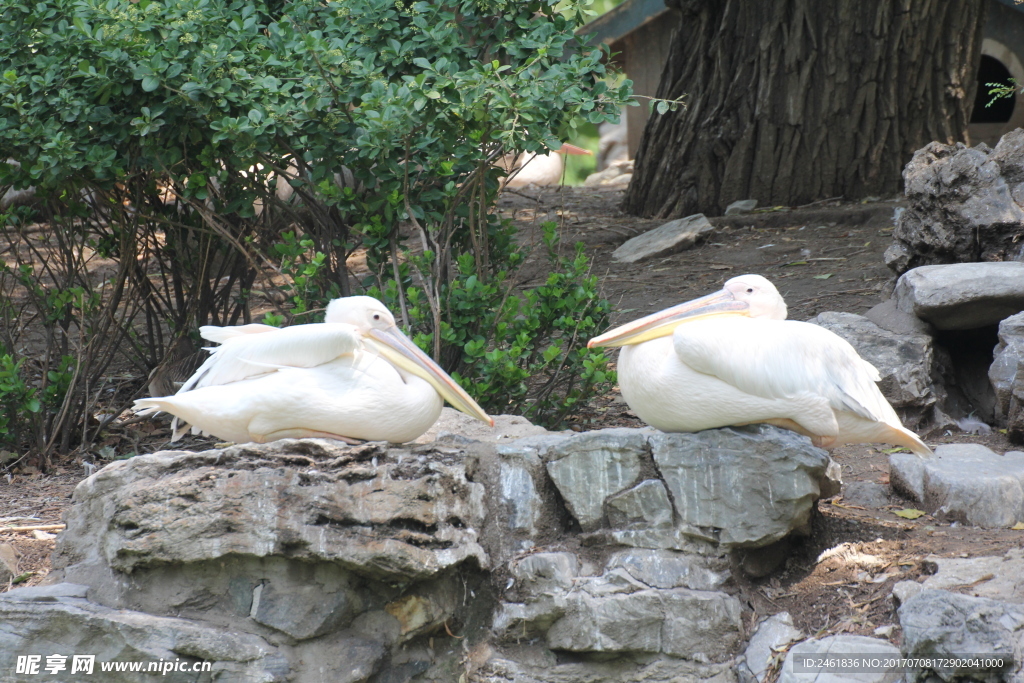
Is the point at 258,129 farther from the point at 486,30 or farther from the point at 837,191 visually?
the point at 837,191

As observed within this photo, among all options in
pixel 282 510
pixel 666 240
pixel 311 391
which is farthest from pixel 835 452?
pixel 666 240

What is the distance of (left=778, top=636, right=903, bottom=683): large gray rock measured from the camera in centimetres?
266

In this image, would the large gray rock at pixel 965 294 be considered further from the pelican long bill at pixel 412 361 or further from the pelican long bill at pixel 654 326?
the pelican long bill at pixel 412 361

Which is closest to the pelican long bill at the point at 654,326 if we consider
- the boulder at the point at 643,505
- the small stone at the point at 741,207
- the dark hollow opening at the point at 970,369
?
the boulder at the point at 643,505

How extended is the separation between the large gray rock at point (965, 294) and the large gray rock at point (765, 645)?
2.00m

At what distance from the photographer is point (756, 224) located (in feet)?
22.4

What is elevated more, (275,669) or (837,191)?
(837,191)

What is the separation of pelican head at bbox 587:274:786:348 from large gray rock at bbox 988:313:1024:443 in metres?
A: 1.39

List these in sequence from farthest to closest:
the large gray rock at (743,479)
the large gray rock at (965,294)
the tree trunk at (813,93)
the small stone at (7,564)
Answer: the tree trunk at (813,93), the large gray rock at (965,294), the small stone at (7,564), the large gray rock at (743,479)

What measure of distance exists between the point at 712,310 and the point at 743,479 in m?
0.55

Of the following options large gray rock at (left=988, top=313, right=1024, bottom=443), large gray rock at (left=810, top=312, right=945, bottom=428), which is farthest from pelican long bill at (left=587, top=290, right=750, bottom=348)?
large gray rock at (left=988, top=313, right=1024, bottom=443)

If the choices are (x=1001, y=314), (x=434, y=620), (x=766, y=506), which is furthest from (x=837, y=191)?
(x=434, y=620)

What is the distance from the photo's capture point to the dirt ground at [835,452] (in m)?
3.05

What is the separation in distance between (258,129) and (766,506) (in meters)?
2.23
